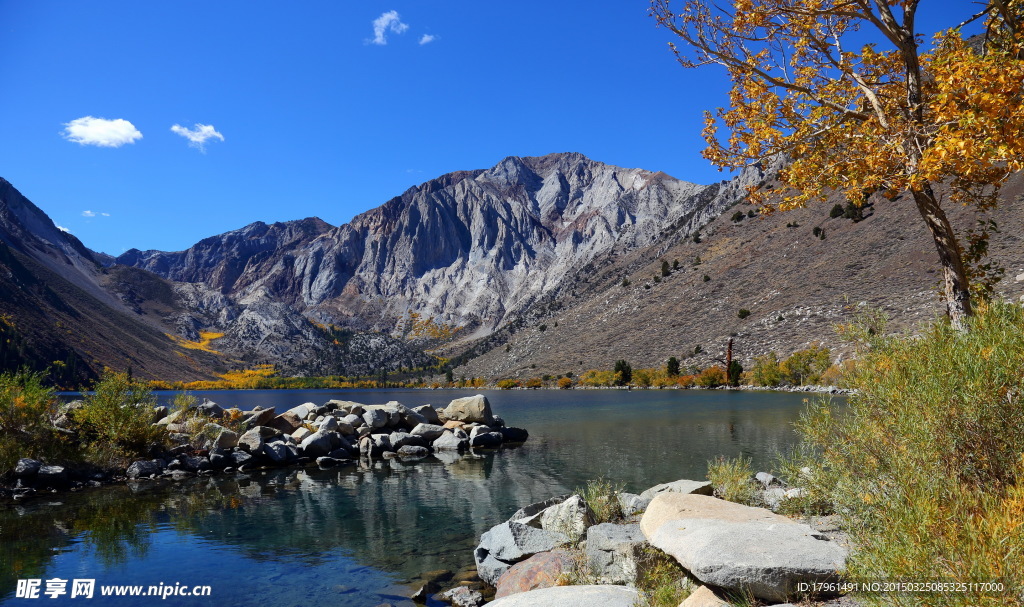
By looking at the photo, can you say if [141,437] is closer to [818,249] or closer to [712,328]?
[712,328]

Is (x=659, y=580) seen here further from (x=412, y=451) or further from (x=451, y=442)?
(x=451, y=442)

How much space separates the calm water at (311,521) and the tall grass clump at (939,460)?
8538mm

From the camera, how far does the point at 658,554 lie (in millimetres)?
7945

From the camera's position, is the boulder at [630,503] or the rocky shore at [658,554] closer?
the rocky shore at [658,554]

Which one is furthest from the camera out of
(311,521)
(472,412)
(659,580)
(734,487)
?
(472,412)

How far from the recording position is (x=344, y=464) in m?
29.0

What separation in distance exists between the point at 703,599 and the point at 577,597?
184 cm

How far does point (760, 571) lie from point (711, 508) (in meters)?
3.00

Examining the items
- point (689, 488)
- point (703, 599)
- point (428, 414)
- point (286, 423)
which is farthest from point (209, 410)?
point (703, 599)

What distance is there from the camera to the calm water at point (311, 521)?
12.0m

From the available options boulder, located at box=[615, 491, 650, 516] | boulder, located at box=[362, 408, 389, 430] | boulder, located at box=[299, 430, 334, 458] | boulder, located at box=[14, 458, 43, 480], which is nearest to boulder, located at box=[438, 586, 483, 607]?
boulder, located at box=[615, 491, 650, 516]

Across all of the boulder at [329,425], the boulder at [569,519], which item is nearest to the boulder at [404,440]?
the boulder at [329,425]

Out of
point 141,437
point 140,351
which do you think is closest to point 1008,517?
point 141,437

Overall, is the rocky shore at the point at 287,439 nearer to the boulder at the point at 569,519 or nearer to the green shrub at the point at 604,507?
the boulder at the point at 569,519
